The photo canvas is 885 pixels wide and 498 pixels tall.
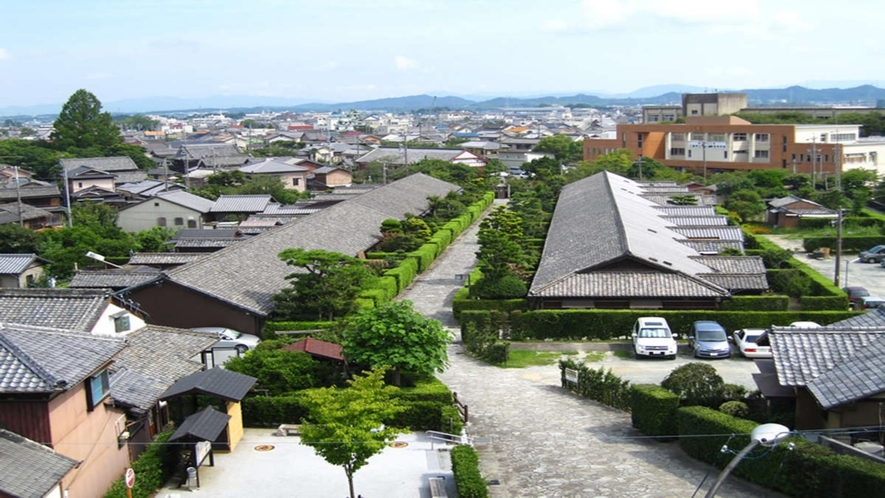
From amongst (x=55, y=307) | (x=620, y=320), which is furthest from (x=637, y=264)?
(x=55, y=307)

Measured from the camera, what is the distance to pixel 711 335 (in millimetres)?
23953

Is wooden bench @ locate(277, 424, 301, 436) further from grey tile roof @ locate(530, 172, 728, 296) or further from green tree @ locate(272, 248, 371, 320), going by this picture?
grey tile roof @ locate(530, 172, 728, 296)

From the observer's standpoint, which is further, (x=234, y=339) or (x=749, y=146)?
(x=749, y=146)

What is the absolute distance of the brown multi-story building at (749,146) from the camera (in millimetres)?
69500

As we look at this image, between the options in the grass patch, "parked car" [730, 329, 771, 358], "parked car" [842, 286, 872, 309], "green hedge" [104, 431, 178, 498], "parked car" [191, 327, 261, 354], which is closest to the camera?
"green hedge" [104, 431, 178, 498]

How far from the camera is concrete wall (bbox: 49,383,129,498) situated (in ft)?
42.7

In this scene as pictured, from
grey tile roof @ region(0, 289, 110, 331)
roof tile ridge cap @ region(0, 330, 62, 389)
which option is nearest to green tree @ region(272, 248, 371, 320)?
grey tile roof @ region(0, 289, 110, 331)

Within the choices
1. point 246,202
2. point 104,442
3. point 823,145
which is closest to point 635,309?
point 104,442

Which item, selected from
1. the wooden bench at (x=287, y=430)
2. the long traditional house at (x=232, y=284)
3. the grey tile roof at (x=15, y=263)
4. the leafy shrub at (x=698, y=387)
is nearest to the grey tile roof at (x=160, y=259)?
the long traditional house at (x=232, y=284)

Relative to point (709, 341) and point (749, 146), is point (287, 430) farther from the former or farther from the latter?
point (749, 146)

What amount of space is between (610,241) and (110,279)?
17.4 meters

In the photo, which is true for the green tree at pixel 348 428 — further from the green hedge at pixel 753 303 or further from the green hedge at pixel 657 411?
the green hedge at pixel 753 303

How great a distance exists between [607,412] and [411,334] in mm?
4661

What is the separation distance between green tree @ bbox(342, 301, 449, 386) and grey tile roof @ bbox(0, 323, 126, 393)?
5976 mm
